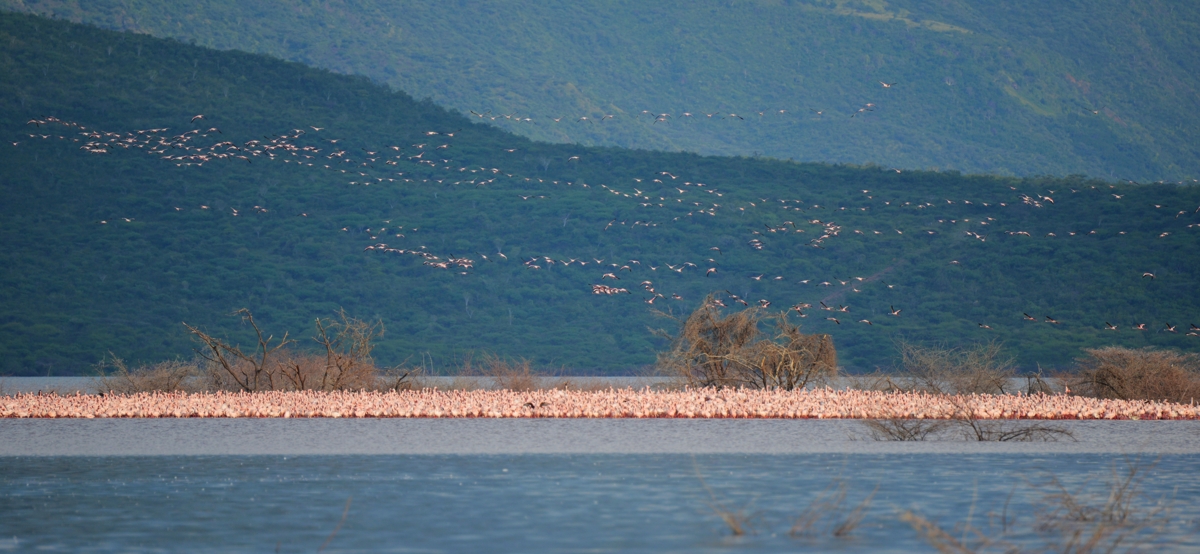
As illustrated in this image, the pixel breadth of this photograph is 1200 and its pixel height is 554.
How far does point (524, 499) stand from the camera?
524 inches

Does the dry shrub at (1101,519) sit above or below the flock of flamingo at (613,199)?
above

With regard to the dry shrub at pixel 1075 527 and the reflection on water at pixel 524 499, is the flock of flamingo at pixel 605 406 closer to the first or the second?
the reflection on water at pixel 524 499

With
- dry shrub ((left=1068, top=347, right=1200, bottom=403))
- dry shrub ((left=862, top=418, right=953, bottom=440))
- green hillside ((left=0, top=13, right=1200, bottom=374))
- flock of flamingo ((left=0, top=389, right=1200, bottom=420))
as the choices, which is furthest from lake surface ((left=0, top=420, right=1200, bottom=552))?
green hillside ((left=0, top=13, right=1200, bottom=374))

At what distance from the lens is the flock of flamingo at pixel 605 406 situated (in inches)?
915

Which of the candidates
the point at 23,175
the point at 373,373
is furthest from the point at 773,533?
the point at 23,175

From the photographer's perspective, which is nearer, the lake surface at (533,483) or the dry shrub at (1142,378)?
the lake surface at (533,483)

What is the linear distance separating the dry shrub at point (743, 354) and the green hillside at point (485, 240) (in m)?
29.7

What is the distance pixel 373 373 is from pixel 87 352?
3384cm

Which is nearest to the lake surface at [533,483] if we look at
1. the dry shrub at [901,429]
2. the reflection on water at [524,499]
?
the reflection on water at [524,499]

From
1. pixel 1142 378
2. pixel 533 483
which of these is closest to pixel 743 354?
pixel 1142 378

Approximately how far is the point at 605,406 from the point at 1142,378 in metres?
10.6

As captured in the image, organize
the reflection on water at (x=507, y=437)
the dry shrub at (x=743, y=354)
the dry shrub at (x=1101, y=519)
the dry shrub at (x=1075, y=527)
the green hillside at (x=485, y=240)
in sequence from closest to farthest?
the dry shrub at (x=1075, y=527) → the dry shrub at (x=1101, y=519) → the reflection on water at (x=507, y=437) → the dry shrub at (x=743, y=354) → the green hillside at (x=485, y=240)

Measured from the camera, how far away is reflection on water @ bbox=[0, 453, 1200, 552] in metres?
10.7

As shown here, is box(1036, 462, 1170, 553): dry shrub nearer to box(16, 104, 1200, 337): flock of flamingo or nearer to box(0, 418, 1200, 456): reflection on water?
box(0, 418, 1200, 456): reflection on water
